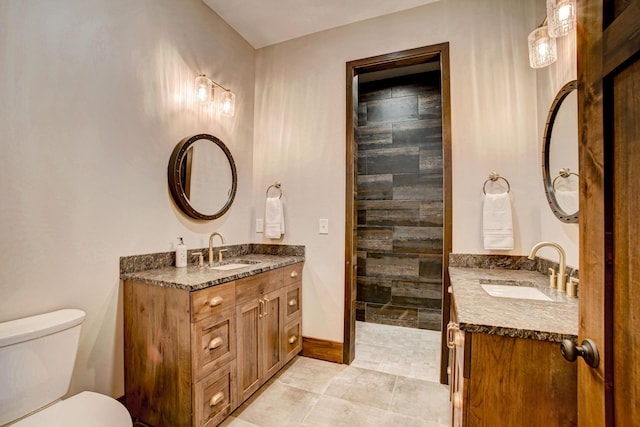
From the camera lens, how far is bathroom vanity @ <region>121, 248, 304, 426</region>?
1481 mm

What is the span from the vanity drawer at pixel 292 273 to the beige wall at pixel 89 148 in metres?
0.77

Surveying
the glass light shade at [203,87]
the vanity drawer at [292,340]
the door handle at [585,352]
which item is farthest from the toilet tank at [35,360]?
the door handle at [585,352]

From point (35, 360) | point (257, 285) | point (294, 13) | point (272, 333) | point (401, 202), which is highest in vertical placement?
point (294, 13)

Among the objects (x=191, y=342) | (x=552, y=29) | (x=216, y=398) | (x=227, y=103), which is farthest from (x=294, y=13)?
(x=216, y=398)

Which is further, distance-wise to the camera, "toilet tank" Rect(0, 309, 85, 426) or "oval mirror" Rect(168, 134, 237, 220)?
"oval mirror" Rect(168, 134, 237, 220)

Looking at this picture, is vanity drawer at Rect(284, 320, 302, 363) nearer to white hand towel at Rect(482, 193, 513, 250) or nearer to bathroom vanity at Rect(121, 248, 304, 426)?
bathroom vanity at Rect(121, 248, 304, 426)

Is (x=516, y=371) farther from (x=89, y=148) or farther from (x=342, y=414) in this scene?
(x=89, y=148)

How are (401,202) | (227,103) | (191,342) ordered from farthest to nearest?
(401,202) < (227,103) < (191,342)

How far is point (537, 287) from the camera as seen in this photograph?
1.54 metres

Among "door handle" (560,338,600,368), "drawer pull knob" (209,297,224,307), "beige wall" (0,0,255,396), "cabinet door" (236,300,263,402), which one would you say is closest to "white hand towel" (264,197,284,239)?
"beige wall" (0,0,255,396)

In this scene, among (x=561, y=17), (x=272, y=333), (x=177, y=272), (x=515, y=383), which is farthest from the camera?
(x=272, y=333)

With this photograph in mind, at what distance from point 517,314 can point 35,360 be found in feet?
6.21

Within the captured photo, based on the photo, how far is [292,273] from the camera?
2438 mm

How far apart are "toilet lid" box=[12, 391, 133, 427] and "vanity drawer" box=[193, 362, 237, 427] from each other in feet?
1.18
